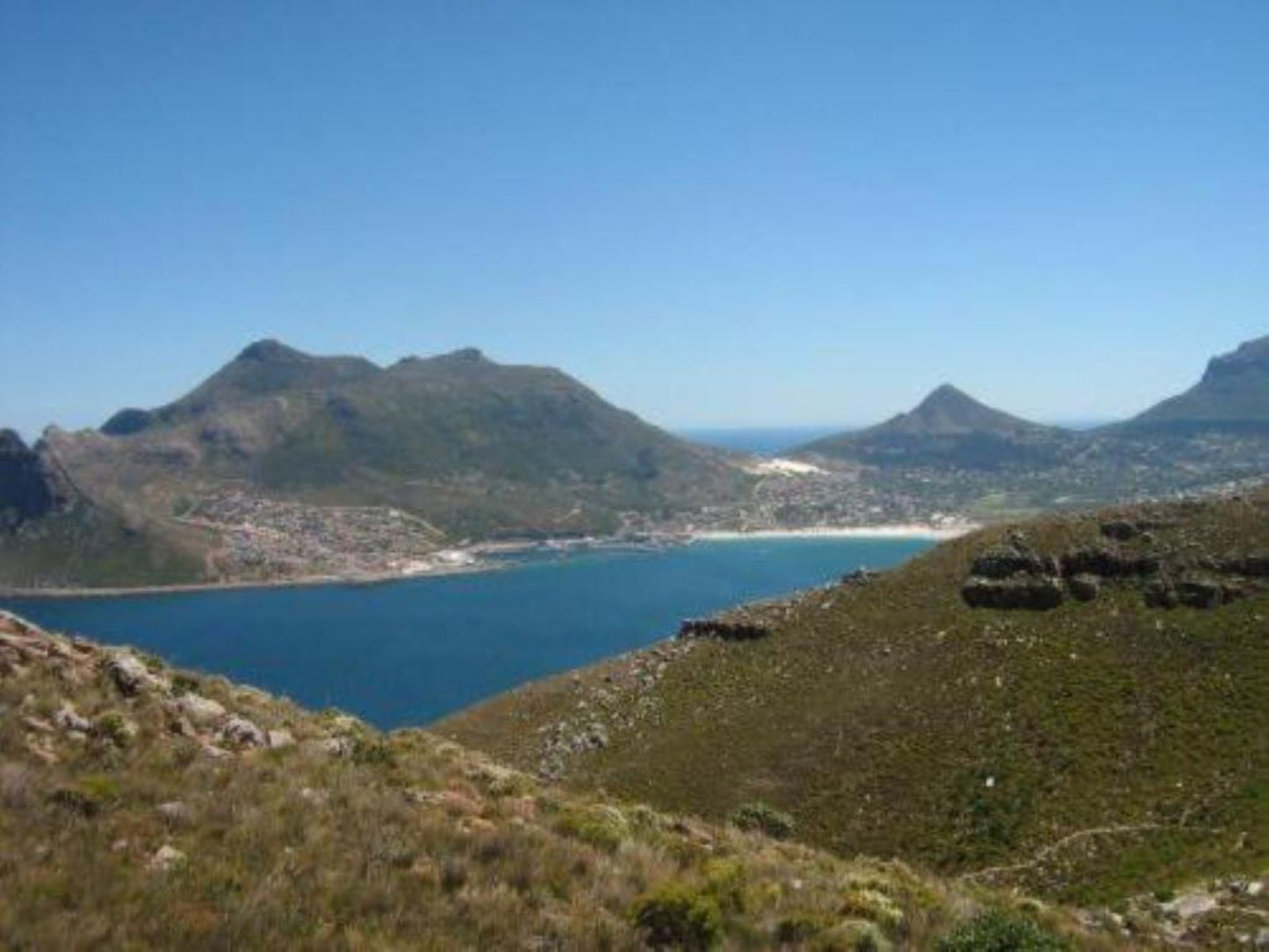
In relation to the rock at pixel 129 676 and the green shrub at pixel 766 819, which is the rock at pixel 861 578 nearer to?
the green shrub at pixel 766 819

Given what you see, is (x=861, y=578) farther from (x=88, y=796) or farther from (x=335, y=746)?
(x=88, y=796)

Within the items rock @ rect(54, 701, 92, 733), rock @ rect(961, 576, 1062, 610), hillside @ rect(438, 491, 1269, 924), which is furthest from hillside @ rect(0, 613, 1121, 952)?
rock @ rect(961, 576, 1062, 610)

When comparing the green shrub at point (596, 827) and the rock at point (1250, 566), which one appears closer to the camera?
the green shrub at point (596, 827)

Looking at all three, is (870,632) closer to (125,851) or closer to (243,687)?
(243,687)

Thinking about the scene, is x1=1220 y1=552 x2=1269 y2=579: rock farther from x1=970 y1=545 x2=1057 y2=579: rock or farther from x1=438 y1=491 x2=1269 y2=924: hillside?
x1=970 y1=545 x2=1057 y2=579: rock

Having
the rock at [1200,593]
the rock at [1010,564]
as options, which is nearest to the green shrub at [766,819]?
the rock at [1200,593]

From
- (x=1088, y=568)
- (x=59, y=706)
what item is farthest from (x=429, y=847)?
(x=1088, y=568)
